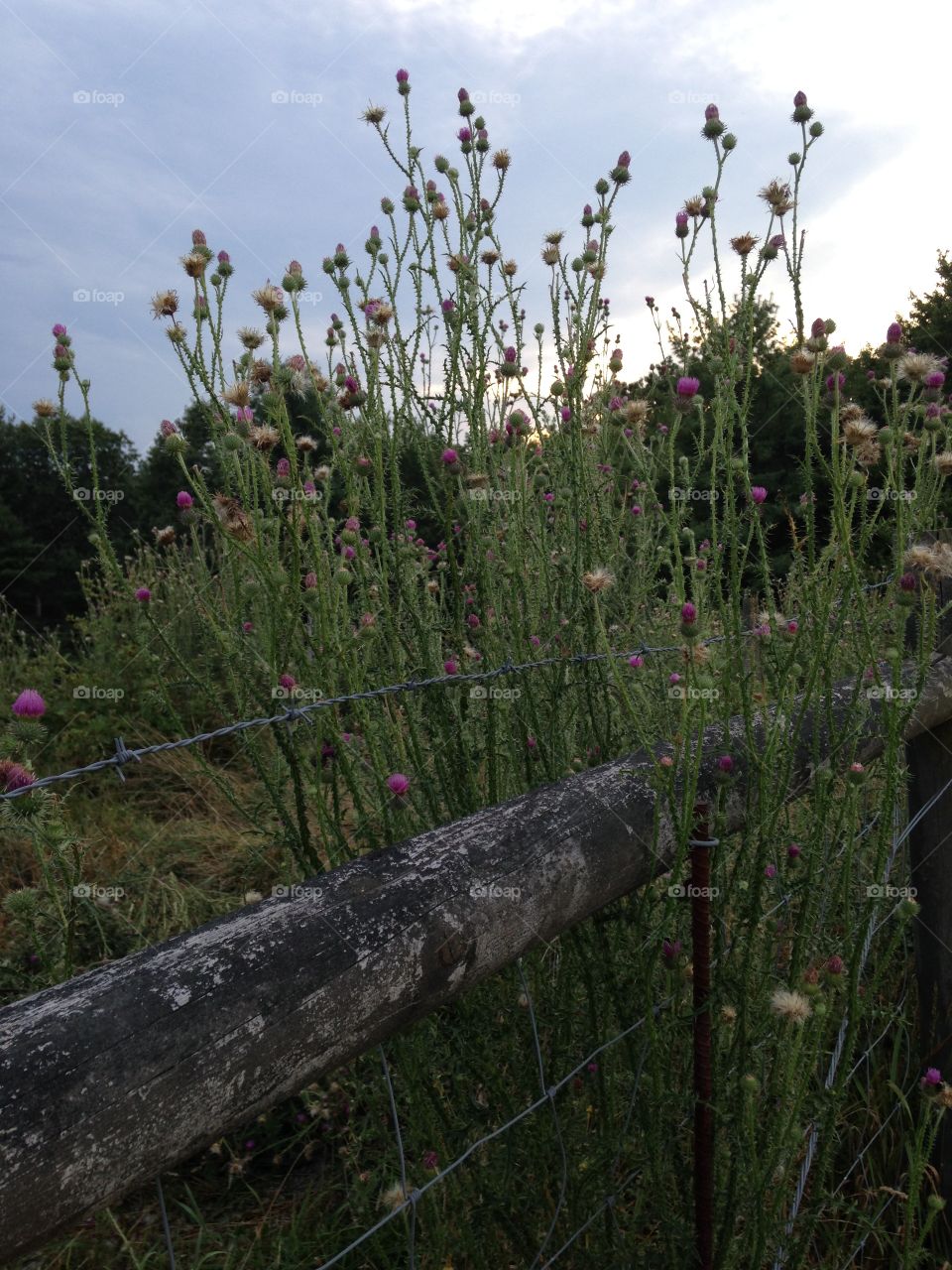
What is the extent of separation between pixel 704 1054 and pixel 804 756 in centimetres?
61

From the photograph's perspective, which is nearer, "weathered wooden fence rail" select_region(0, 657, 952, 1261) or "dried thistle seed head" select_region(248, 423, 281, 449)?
"weathered wooden fence rail" select_region(0, 657, 952, 1261)

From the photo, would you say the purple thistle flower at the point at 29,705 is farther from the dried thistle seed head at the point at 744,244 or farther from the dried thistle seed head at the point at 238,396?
the dried thistle seed head at the point at 744,244

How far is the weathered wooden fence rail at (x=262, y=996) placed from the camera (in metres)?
0.61

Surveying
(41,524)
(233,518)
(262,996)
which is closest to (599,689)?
(233,518)

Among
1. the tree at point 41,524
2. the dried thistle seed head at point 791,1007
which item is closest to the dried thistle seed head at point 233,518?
the dried thistle seed head at point 791,1007

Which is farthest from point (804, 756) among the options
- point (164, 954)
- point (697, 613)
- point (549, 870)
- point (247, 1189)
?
point (247, 1189)

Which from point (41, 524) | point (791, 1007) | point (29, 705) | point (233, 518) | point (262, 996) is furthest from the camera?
point (41, 524)

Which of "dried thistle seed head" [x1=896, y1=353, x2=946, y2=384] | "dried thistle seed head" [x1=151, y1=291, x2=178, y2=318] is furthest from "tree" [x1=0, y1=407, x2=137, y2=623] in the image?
"dried thistle seed head" [x1=896, y1=353, x2=946, y2=384]

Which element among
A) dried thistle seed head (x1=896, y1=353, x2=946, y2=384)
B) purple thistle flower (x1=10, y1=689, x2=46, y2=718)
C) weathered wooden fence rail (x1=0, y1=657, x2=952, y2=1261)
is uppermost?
dried thistle seed head (x1=896, y1=353, x2=946, y2=384)

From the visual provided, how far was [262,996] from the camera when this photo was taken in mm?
766

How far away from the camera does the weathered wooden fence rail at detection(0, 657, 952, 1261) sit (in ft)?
2.02

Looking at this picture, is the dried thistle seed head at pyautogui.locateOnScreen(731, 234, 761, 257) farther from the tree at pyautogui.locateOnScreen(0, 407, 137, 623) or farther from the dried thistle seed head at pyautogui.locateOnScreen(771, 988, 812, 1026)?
the tree at pyautogui.locateOnScreen(0, 407, 137, 623)

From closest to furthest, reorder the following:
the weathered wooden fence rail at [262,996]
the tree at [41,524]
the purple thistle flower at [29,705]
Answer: the weathered wooden fence rail at [262,996] < the purple thistle flower at [29,705] < the tree at [41,524]

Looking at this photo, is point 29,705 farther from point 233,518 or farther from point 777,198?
point 777,198
